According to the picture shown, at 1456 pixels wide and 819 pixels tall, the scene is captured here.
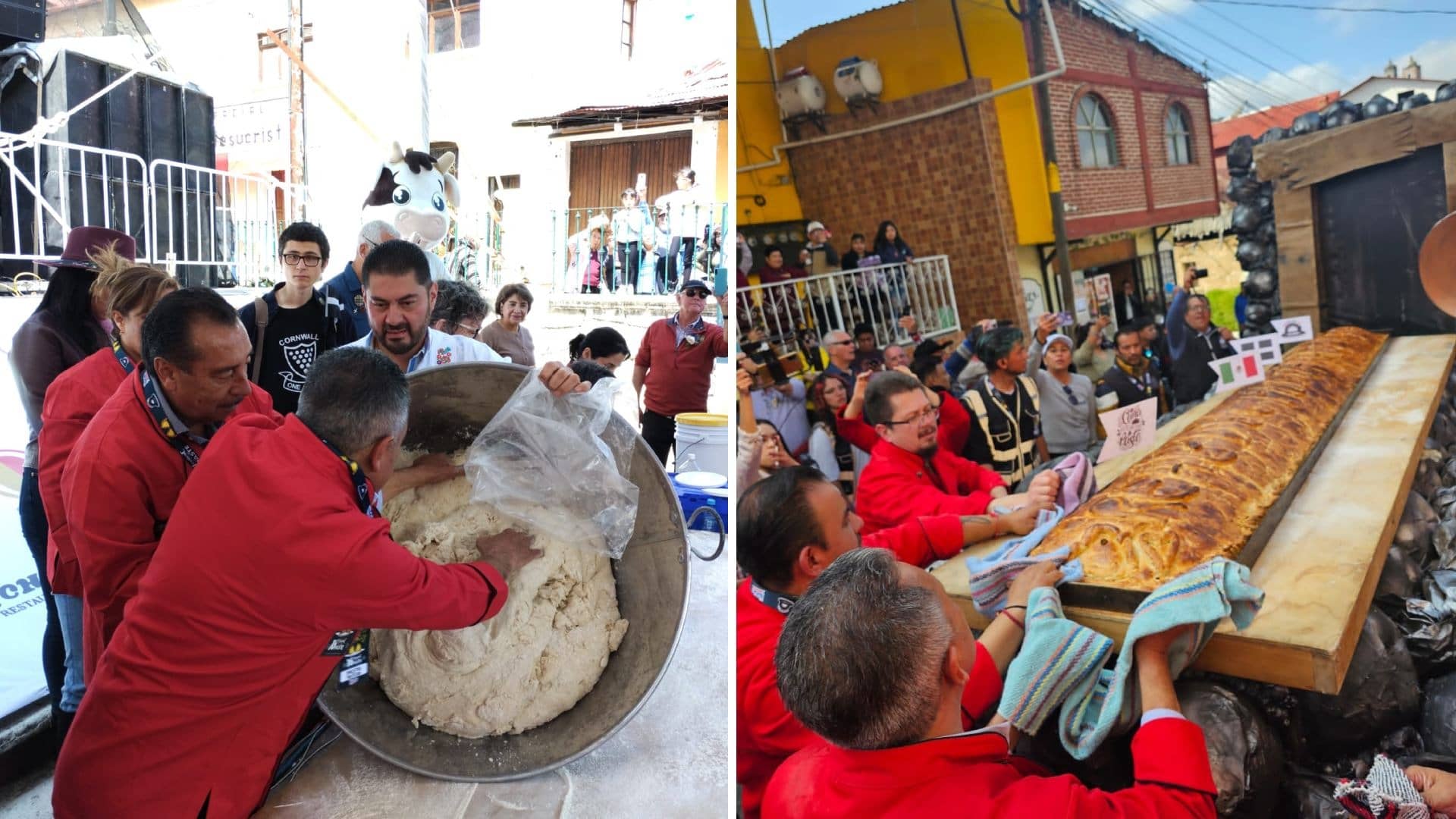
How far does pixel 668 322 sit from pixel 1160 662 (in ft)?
11.7

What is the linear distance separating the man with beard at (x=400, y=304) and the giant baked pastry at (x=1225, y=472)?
1.50 metres

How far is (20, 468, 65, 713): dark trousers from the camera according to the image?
1.94 metres

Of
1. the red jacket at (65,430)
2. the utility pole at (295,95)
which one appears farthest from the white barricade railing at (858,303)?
the utility pole at (295,95)

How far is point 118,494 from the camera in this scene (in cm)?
155

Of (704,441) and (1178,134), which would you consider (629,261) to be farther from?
(1178,134)

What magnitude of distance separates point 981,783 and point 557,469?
1.12m

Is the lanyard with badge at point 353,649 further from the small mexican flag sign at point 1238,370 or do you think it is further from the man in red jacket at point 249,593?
the small mexican flag sign at point 1238,370

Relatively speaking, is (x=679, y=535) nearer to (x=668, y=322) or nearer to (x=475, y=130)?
(x=668, y=322)

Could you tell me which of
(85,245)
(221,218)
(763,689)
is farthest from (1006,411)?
(221,218)

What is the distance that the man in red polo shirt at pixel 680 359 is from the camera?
4.18 metres

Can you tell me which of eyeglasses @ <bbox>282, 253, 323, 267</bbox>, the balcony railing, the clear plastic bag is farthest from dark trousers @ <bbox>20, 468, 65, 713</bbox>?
the balcony railing

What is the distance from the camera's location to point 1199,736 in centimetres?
82

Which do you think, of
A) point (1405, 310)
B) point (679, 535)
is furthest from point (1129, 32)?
point (679, 535)

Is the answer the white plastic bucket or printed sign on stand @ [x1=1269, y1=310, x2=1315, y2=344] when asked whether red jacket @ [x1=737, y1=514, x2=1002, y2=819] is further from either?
the white plastic bucket
